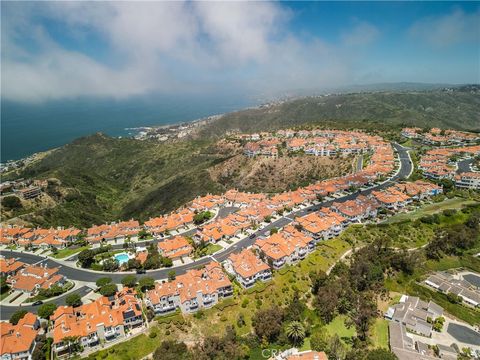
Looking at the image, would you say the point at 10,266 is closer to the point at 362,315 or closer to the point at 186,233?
the point at 186,233

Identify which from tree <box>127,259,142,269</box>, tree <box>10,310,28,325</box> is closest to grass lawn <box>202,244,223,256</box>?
tree <box>127,259,142,269</box>

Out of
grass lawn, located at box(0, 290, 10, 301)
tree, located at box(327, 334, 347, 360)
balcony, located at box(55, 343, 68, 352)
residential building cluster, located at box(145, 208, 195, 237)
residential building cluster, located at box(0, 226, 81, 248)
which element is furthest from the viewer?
residential building cluster, located at box(145, 208, 195, 237)

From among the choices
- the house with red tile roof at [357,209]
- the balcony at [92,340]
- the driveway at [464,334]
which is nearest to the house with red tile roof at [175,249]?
the balcony at [92,340]

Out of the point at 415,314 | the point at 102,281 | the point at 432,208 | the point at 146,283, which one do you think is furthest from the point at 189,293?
the point at 432,208

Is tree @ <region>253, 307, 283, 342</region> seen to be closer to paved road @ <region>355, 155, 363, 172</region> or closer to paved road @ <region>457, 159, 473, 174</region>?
paved road @ <region>355, 155, 363, 172</region>

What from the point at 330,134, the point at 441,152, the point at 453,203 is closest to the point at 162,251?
the point at 453,203

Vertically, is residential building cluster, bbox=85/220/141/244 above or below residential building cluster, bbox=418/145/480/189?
below

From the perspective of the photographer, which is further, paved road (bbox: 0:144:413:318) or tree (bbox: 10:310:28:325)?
paved road (bbox: 0:144:413:318)

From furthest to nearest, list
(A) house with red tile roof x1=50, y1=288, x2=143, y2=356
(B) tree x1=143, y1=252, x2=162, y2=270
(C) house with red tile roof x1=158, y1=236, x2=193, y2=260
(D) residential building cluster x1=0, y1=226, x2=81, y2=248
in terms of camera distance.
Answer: (D) residential building cluster x1=0, y1=226, x2=81, y2=248
(C) house with red tile roof x1=158, y1=236, x2=193, y2=260
(B) tree x1=143, y1=252, x2=162, y2=270
(A) house with red tile roof x1=50, y1=288, x2=143, y2=356
